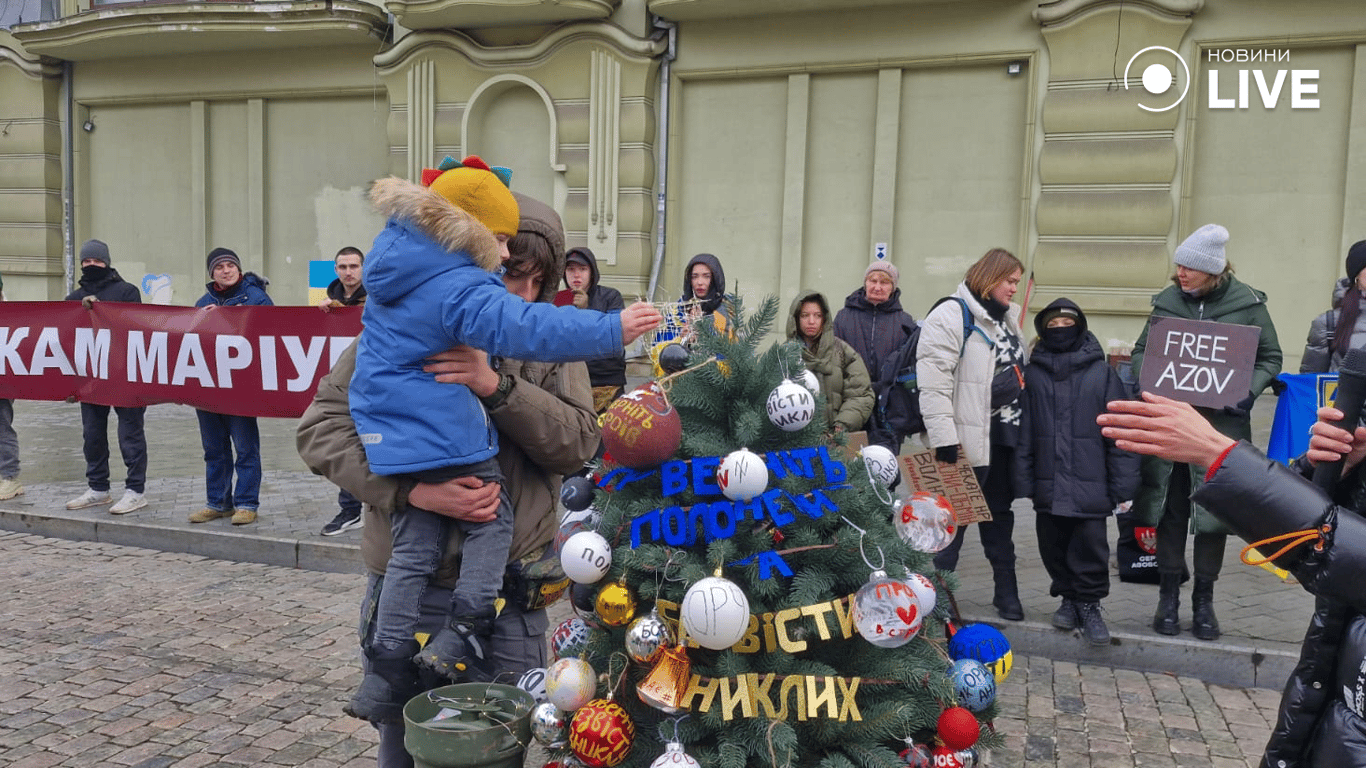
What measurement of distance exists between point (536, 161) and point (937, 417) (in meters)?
9.02

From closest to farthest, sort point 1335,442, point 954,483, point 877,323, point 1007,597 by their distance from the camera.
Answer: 1. point 1335,442
2. point 954,483
3. point 1007,597
4. point 877,323

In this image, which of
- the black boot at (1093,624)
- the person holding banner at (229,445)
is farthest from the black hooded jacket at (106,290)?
the black boot at (1093,624)

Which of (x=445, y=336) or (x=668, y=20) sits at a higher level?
(x=668, y=20)

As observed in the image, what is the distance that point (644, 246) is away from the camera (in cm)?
1278

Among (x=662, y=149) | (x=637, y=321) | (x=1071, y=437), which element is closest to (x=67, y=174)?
(x=662, y=149)

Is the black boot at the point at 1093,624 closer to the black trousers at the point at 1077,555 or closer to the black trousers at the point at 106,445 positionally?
the black trousers at the point at 1077,555

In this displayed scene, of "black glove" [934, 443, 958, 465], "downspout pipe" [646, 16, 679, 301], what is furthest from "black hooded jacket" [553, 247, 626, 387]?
"downspout pipe" [646, 16, 679, 301]

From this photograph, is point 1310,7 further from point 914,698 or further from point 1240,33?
point 914,698

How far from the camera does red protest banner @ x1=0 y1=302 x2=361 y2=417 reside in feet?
24.1

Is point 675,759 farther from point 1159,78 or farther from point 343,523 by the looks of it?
point 1159,78

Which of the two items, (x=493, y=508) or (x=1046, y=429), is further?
(x=1046, y=429)

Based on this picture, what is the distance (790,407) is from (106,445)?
271 inches

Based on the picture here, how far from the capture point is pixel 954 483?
5.36 m

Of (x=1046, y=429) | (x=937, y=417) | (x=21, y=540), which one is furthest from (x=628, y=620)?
(x=21, y=540)
